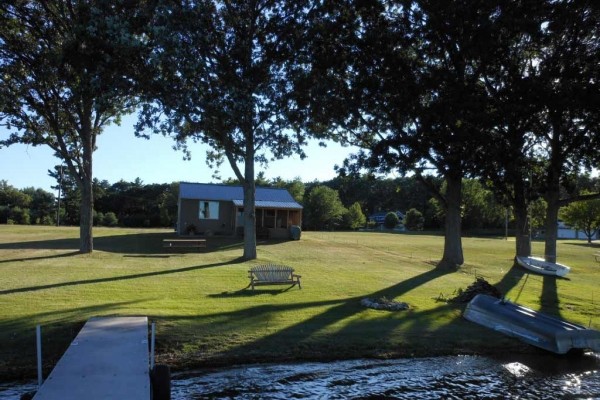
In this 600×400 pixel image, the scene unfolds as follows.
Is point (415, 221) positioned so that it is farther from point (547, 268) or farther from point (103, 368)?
point (103, 368)

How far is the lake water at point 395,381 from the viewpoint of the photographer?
28.0ft

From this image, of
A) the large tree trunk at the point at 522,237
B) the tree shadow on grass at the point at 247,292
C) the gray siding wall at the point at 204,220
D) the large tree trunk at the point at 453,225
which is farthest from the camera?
the gray siding wall at the point at 204,220

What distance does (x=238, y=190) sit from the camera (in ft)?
145

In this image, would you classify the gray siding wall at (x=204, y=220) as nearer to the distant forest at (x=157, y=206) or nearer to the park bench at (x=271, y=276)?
the park bench at (x=271, y=276)

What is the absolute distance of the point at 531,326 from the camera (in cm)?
1218

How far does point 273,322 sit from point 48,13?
19.5 meters

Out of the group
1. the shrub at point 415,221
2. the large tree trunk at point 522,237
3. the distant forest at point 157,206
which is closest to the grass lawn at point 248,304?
the large tree trunk at point 522,237

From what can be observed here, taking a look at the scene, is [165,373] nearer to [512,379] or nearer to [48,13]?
[512,379]

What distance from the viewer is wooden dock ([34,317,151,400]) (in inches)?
248

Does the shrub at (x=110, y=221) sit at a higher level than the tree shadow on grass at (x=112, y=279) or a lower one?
higher

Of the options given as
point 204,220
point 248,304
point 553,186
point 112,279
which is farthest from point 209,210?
point 248,304

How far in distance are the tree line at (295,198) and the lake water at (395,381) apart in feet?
161

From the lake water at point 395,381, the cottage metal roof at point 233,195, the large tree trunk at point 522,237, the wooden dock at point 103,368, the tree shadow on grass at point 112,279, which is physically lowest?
the lake water at point 395,381

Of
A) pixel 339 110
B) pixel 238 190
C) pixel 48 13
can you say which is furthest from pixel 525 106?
pixel 238 190
